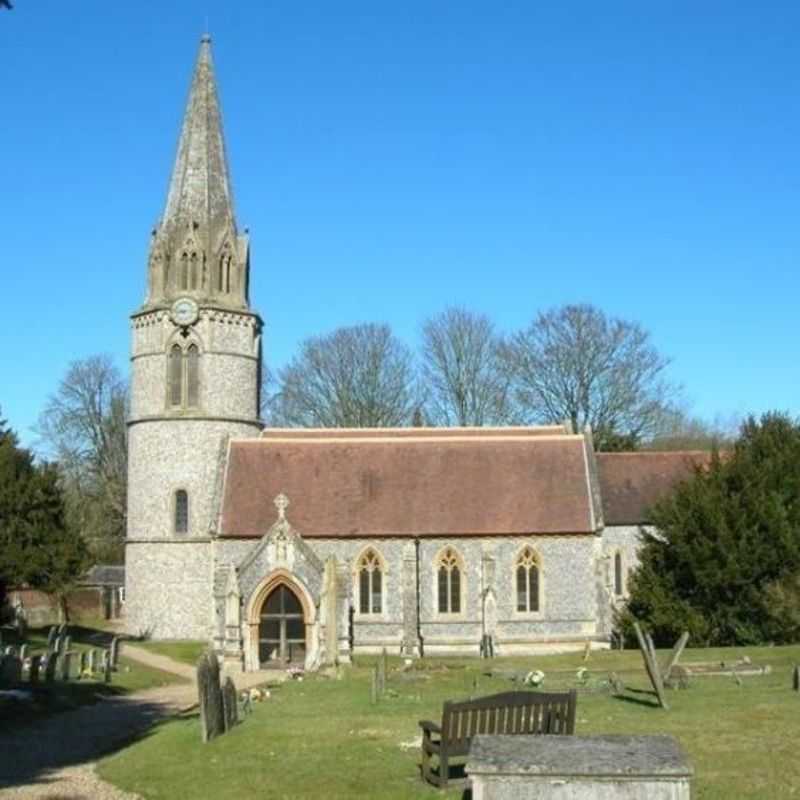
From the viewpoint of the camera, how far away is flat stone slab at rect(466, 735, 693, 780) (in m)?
8.41

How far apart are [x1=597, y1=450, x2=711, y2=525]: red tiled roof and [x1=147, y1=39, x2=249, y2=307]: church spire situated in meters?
14.5

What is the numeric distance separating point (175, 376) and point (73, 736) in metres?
21.4

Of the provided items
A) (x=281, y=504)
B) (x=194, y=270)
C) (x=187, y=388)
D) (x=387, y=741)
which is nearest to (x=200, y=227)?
(x=194, y=270)

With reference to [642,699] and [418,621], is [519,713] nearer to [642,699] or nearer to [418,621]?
[642,699]

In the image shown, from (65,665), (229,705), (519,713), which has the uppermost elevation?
(519,713)

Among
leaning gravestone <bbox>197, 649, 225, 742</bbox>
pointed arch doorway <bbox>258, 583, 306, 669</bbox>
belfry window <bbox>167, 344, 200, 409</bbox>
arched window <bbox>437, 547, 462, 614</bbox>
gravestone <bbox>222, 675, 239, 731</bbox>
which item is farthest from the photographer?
belfry window <bbox>167, 344, 200, 409</bbox>

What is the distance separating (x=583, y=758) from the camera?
28.1 ft

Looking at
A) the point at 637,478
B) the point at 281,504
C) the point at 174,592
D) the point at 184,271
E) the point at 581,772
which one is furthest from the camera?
the point at 637,478

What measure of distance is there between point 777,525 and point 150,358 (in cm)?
2181

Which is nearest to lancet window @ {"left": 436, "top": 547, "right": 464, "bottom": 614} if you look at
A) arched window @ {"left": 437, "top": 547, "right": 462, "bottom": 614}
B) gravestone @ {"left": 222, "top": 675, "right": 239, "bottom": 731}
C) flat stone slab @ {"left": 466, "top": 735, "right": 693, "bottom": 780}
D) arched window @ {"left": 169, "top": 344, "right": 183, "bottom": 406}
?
arched window @ {"left": 437, "top": 547, "right": 462, "bottom": 614}

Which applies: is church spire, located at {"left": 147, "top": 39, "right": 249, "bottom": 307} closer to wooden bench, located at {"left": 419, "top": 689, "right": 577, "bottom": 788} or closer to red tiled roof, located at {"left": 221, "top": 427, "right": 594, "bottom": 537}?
red tiled roof, located at {"left": 221, "top": 427, "right": 594, "bottom": 537}

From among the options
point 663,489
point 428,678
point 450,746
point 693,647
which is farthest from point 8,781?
point 663,489

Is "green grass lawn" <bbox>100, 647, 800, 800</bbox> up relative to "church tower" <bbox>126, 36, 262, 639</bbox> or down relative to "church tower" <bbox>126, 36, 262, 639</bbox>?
down

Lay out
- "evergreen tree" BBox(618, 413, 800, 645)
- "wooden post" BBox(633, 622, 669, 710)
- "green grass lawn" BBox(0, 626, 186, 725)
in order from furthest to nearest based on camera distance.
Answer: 1. "evergreen tree" BBox(618, 413, 800, 645)
2. "green grass lawn" BBox(0, 626, 186, 725)
3. "wooden post" BBox(633, 622, 669, 710)
